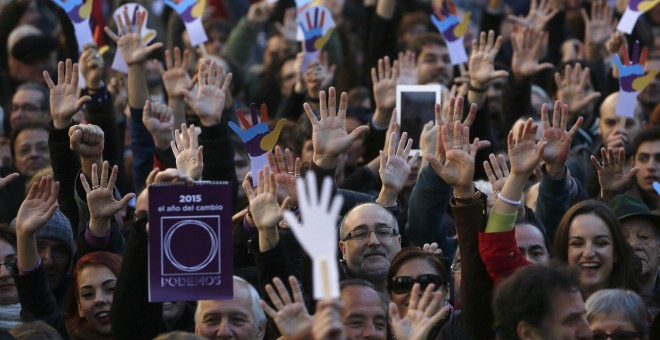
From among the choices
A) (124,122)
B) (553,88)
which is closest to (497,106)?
(553,88)

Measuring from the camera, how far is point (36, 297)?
6.33 metres

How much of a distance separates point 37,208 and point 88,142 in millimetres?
848

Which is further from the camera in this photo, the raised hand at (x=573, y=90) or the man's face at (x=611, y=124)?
the man's face at (x=611, y=124)

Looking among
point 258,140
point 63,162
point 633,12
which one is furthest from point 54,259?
point 633,12

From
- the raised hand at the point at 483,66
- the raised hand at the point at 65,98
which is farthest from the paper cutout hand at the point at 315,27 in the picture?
the raised hand at the point at 65,98

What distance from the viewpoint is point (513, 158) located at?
5.94 m

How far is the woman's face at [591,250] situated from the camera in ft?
22.0

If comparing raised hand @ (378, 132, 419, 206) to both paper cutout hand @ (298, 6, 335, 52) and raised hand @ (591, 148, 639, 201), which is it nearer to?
raised hand @ (591, 148, 639, 201)

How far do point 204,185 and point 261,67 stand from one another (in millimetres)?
7589

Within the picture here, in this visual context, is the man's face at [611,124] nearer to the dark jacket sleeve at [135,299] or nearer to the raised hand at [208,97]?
the raised hand at [208,97]

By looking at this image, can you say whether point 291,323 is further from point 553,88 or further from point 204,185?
point 553,88

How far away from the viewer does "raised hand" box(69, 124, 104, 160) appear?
23.5 ft

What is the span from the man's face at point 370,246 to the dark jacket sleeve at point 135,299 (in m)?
1.30

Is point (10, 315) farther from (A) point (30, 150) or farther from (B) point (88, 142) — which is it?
(A) point (30, 150)
